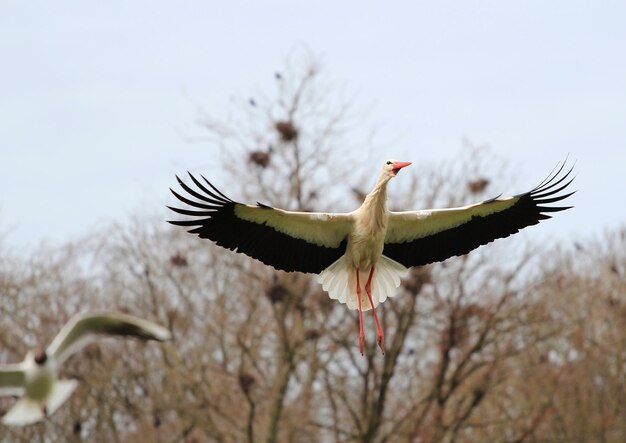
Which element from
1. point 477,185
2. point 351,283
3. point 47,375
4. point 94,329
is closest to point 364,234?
point 351,283

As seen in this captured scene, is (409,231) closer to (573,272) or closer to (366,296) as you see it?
(366,296)

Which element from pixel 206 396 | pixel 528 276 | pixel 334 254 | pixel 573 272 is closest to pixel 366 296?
pixel 334 254

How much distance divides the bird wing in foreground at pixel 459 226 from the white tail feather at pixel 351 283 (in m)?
0.32

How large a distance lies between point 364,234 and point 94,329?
4.65 metres

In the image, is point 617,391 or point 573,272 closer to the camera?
point 617,391

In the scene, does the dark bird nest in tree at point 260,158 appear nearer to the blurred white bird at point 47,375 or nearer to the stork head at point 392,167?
the blurred white bird at point 47,375

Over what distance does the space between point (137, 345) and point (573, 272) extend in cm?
1200

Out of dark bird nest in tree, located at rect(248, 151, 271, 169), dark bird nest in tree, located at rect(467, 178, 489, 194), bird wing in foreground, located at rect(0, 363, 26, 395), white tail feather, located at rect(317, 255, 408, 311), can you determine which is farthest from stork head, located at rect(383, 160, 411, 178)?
dark bird nest in tree, located at rect(248, 151, 271, 169)

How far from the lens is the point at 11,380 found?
15.0 metres

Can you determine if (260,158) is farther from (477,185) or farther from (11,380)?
(11,380)

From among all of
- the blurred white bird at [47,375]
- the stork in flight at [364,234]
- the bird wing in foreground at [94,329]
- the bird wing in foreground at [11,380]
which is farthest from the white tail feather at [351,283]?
the bird wing in foreground at [11,380]

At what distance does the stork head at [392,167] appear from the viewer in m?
9.89

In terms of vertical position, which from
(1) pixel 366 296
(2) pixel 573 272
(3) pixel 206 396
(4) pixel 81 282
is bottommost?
(1) pixel 366 296

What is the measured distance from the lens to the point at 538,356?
29906 millimetres
